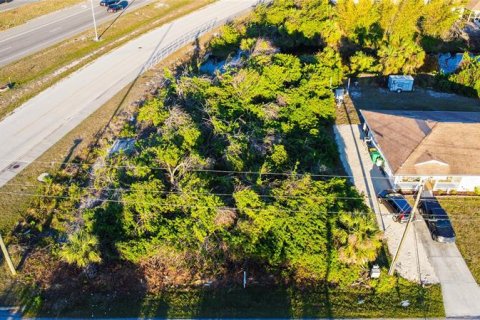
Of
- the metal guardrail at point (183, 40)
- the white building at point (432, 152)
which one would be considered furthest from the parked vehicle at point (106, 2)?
the white building at point (432, 152)

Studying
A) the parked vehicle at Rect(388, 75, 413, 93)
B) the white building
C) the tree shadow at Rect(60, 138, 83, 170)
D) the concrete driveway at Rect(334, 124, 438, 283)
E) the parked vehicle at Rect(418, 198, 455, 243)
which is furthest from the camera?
the parked vehicle at Rect(388, 75, 413, 93)

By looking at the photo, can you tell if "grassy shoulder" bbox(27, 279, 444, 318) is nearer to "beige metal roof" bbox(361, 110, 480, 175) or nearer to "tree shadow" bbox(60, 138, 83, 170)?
"beige metal roof" bbox(361, 110, 480, 175)

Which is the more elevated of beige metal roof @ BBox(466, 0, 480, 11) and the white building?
beige metal roof @ BBox(466, 0, 480, 11)

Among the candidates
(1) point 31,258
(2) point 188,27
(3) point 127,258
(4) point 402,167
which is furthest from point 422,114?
(2) point 188,27

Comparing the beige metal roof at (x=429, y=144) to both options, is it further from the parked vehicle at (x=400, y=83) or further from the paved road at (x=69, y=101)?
the paved road at (x=69, y=101)

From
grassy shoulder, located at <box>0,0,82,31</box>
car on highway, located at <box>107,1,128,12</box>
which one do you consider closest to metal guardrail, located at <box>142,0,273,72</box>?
car on highway, located at <box>107,1,128,12</box>

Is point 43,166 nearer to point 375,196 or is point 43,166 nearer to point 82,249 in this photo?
point 82,249

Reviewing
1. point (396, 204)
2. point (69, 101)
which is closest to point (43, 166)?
point (69, 101)

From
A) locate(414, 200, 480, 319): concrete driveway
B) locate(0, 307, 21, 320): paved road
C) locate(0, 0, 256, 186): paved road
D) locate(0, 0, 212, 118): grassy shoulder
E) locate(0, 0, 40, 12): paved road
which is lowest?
locate(414, 200, 480, 319): concrete driveway
